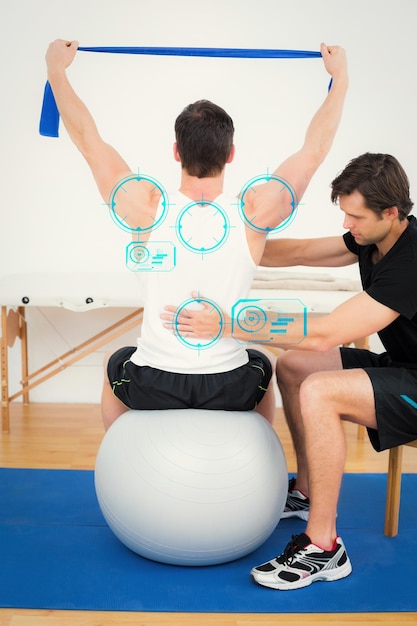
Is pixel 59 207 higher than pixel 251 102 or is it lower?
lower

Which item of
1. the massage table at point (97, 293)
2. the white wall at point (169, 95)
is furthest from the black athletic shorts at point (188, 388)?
the white wall at point (169, 95)

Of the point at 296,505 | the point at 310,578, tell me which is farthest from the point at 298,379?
the point at 310,578

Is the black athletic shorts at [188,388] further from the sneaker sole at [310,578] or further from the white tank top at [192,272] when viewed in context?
the sneaker sole at [310,578]

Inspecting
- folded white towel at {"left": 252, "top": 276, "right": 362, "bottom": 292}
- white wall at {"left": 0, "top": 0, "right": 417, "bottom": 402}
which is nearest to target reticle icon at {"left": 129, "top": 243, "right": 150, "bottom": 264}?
folded white towel at {"left": 252, "top": 276, "right": 362, "bottom": 292}

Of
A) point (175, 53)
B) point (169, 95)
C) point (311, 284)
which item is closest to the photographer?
point (175, 53)

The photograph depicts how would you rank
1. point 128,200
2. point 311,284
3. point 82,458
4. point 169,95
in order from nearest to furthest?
point 128,200 < point 82,458 < point 311,284 < point 169,95

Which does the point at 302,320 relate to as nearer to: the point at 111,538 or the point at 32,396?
the point at 111,538

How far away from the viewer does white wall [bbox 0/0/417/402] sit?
376 cm

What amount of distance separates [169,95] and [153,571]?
2611mm

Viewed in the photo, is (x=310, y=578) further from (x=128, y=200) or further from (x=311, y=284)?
(x=311, y=284)

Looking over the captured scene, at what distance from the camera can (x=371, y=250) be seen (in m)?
2.26

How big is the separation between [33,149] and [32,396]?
4.38ft

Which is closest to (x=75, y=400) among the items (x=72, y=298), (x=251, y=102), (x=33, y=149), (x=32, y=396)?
(x=32, y=396)

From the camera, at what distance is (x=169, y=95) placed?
381cm
